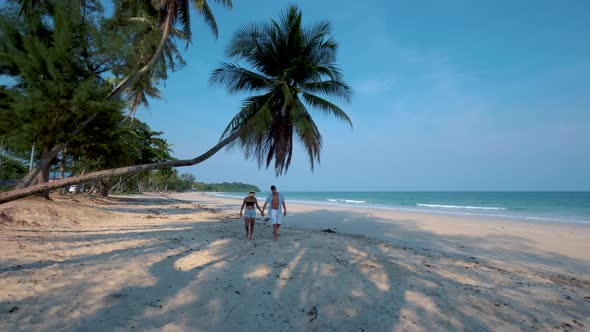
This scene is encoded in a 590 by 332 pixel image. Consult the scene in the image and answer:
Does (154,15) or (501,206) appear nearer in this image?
(154,15)

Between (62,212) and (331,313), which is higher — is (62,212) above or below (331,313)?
above

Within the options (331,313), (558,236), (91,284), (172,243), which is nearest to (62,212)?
(172,243)

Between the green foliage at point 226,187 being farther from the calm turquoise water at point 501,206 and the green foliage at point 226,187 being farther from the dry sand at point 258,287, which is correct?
the dry sand at point 258,287

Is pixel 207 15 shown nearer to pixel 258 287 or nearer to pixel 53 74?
pixel 53 74

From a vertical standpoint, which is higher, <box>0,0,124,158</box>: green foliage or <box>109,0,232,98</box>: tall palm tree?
<box>109,0,232,98</box>: tall palm tree

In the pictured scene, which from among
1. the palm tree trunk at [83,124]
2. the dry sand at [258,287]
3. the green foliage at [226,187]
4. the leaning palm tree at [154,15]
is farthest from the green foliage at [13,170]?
the green foliage at [226,187]

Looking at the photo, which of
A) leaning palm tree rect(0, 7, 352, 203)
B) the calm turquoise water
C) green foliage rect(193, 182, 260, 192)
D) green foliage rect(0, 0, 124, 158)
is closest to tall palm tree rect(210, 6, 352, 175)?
leaning palm tree rect(0, 7, 352, 203)

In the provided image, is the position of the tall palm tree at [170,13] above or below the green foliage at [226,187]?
above

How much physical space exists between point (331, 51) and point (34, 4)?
807 cm

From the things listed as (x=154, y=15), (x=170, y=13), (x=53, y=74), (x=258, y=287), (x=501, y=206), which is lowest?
(x=258, y=287)

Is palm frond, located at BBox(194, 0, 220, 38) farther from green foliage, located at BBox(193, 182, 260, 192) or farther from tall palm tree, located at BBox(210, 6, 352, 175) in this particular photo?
green foliage, located at BBox(193, 182, 260, 192)

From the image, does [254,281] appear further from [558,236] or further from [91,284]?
[558,236]

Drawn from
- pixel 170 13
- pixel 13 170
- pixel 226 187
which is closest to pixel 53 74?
pixel 170 13

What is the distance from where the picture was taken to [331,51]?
948cm
